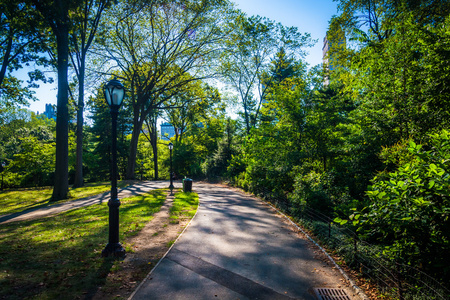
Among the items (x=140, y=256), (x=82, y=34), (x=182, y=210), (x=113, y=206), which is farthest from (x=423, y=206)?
(x=82, y=34)

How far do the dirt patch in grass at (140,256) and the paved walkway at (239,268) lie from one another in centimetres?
25

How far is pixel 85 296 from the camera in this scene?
4.45m

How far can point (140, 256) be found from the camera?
644 centimetres

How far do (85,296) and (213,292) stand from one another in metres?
2.32

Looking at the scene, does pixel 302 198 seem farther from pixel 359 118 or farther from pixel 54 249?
pixel 54 249

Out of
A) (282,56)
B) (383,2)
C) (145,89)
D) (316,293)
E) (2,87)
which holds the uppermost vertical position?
(282,56)

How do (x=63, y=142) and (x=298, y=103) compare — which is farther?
(x=63, y=142)

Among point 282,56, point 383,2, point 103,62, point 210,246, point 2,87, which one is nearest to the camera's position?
point 210,246

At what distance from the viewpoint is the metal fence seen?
4254 mm

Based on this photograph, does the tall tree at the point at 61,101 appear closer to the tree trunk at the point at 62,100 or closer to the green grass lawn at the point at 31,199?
the tree trunk at the point at 62,100

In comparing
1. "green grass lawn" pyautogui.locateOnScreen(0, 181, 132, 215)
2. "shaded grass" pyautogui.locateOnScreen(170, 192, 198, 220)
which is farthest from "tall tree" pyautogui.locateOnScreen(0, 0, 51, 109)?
"shaded grass" pyautogui.locateOnScreen(170, 192, 198, 220)

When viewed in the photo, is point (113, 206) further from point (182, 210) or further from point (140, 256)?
point (182, 210)

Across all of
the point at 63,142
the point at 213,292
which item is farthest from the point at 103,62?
the point at 213,292

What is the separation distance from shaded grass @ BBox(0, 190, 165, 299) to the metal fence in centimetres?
563
